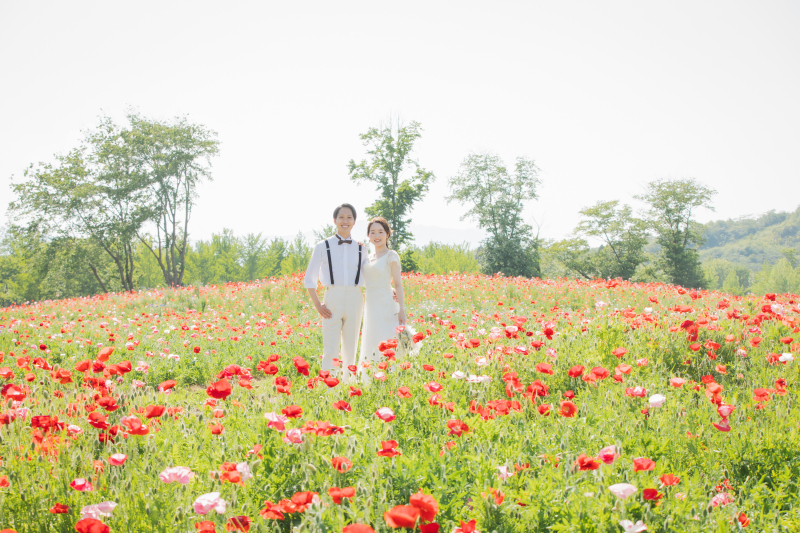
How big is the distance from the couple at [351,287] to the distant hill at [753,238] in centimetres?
13689

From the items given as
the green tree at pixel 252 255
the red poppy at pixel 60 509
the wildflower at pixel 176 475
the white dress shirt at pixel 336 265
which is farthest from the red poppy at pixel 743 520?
the green tree at pixel 252 255

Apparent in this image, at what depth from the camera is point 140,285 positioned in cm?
4122

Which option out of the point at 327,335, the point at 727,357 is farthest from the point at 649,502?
the point at 327,335

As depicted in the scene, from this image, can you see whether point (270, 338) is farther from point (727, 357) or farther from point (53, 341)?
point (727, 357)

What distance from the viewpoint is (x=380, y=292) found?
17.1 feet

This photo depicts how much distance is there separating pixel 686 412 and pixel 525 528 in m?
1.73

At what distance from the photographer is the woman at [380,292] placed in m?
5.09

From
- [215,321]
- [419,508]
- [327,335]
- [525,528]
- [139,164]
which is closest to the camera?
[419,508]

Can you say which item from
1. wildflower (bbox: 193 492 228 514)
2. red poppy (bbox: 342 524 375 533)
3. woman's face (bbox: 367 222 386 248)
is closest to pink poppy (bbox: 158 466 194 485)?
wildflower (bbox: 193 492 228 514)

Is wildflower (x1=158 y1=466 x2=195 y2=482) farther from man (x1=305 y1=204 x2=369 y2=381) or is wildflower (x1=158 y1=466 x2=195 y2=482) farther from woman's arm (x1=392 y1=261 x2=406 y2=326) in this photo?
woman's arm (x1=392 y1=261 x2=406 y2=326)

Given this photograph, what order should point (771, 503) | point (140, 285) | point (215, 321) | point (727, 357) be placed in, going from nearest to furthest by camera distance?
1. point (771, 503)
2. point (727, 357)
3. point (215, 321)
4. point (140, 285)

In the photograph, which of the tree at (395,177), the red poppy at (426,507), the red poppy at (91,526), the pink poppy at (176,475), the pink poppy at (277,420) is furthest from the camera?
the tree at (395,177)

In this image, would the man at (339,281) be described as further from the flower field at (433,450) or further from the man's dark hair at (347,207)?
the flower field at (433,450)

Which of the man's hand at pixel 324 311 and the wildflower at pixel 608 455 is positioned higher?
the man's hand at pixel 324 311
